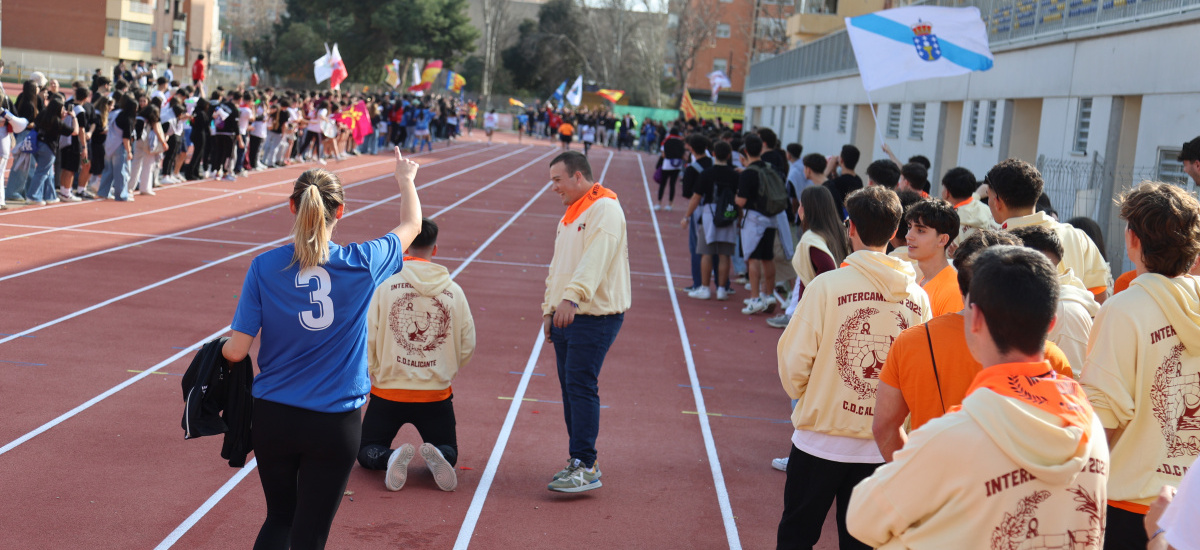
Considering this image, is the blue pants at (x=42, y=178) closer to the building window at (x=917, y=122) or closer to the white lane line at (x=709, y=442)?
the white lane line at (x=709, y=442)

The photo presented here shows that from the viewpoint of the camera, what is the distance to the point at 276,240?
15758 mm

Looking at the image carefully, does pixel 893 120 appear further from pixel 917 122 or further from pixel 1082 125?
pixel 1082 125

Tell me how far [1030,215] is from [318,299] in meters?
3.46

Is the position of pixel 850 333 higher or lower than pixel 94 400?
higher

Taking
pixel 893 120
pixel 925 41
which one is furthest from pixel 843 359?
pixel 893 120

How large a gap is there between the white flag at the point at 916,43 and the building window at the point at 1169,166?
2247 millimetres

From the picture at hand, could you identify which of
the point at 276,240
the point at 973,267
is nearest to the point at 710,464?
the point at 973,267

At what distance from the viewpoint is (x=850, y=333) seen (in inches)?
168

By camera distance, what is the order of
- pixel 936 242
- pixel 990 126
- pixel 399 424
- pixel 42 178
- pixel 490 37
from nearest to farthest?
1. pixel 936 242
2. pixel 399 424
3. pixel 42 178
4. pixel 990 126
5. pixel 490 37

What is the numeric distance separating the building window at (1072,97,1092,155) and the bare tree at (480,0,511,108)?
68.5 meters

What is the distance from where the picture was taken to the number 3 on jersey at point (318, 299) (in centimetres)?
400

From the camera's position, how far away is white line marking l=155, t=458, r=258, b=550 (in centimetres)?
522

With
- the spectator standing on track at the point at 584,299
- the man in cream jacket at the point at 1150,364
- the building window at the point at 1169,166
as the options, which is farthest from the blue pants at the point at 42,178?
the man in cream jacket at the point at 1150,364

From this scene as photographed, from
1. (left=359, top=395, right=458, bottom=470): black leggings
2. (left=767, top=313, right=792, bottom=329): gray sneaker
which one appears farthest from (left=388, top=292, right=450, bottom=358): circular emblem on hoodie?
(left=767, top=313, right=792, bottom=329): gray sneaker
